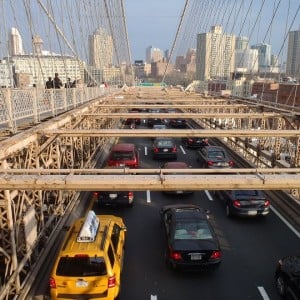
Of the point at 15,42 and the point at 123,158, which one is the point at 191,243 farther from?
the point at 15,42

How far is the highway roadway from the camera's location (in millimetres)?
9648

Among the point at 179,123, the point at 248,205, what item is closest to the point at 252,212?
the point at 248,205

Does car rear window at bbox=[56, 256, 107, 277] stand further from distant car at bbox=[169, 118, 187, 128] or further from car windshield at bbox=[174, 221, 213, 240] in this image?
distant car at bbox=[169, 118, 187, 128]

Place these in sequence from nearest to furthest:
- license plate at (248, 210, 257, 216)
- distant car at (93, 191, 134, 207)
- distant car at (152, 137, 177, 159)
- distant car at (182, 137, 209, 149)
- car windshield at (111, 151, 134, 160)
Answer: license plate at (248, 210, 257, 216) < distant car at (93, 191, 134, 207) < car windshield at (111, 151, 134, 160) < distant car at (152, 137, 177, 159) < distant car at (182, 137, 209, 149)

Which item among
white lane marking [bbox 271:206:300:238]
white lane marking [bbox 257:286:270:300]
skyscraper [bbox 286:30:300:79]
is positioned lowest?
white lane marking [bbox 271:206:300:238]

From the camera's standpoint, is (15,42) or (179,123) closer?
(15,42)

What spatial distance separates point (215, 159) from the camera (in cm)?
2044

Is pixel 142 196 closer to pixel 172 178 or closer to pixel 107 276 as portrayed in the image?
pixel 107 276

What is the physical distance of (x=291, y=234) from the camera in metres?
13.1

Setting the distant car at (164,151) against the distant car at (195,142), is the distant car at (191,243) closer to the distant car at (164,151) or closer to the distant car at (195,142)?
the distant car at (164,151)

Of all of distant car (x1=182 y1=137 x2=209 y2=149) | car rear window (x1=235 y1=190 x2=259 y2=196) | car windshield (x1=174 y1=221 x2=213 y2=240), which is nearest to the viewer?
car windshield (x1=174 y1=221 x2=213 y2=240)

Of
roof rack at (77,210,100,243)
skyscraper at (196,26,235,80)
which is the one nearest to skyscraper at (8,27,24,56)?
roof rack at (77,210,100,243)

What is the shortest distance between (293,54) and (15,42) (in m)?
16.3

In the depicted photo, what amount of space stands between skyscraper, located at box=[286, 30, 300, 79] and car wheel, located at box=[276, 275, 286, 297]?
1513 cm
